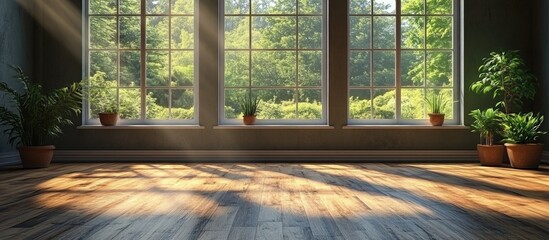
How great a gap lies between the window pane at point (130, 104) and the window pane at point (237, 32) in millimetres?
1364

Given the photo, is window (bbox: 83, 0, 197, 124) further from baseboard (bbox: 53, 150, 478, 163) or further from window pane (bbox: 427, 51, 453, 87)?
window pane (bbox: 427, 51, 453, 87)

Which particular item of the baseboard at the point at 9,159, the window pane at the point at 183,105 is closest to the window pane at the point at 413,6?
the window pane at the point at 183,105

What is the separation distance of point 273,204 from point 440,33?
4524mm

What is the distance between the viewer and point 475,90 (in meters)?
6.85

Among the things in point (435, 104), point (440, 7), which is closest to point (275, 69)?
point (435, 104)

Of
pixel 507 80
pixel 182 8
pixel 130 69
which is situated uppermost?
pixel 182 8

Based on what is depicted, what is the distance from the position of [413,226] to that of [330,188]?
5.01ft

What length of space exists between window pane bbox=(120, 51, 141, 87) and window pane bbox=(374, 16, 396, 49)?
3184 mm

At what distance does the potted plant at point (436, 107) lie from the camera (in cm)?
676

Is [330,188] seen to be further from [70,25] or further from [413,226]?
[70,25]

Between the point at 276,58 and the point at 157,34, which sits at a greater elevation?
the point at 157,34

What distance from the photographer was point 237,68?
22.9 ft

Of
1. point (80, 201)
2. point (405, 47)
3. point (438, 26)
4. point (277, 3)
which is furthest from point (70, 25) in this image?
point (438, 26)

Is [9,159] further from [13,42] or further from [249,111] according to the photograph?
[249,111]
